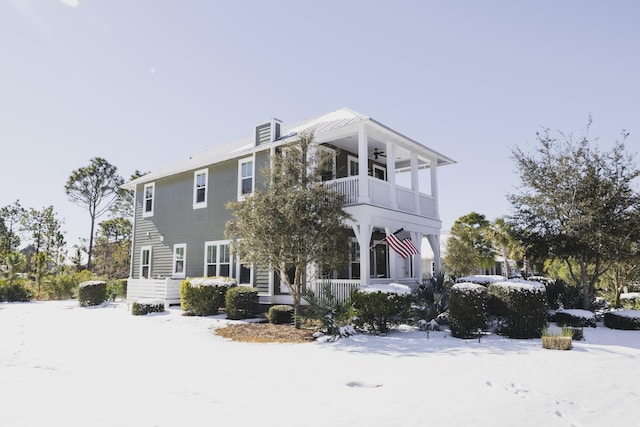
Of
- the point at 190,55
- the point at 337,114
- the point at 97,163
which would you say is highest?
the point at 97,163

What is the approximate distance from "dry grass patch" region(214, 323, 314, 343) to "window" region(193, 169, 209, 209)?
8221 millimetres

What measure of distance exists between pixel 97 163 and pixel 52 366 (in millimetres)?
37740

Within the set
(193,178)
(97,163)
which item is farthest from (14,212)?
(193,178)

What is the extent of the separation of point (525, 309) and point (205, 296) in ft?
36.1

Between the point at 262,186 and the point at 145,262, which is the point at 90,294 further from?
the point at 262,186

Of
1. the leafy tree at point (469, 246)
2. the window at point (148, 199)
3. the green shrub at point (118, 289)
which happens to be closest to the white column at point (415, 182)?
the leafy tree at point (469, 246)

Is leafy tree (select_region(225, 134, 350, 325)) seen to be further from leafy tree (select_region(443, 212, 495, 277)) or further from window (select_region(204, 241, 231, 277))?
leafy tree (select_region(443, 212, 495, 277))

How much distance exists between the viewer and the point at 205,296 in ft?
52.6

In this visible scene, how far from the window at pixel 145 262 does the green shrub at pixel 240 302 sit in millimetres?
8868

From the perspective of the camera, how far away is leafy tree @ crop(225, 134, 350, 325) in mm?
12109

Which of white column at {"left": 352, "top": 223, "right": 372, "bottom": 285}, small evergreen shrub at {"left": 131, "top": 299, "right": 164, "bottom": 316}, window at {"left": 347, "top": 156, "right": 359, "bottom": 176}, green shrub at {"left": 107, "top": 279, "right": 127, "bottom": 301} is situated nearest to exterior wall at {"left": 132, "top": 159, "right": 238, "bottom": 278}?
small evergreen shrub at {"left": 131, "top": 299, "right": 164, "bottom": 316}

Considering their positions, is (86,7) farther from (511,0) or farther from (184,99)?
(511,0)

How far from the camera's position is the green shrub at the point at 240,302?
14.9 m

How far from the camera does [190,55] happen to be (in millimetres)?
14555
